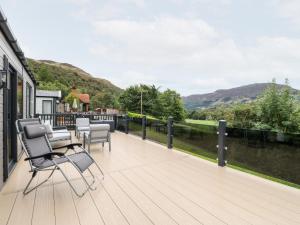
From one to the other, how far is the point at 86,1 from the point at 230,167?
11.6 m

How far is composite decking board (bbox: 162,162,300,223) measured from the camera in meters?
2.61

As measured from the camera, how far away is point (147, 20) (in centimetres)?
1681

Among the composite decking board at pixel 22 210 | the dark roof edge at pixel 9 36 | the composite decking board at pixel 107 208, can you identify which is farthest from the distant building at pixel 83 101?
the composite decking board at pixel 107 208

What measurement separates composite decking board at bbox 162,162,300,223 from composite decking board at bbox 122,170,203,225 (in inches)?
31.2

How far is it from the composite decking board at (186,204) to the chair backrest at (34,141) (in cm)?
177

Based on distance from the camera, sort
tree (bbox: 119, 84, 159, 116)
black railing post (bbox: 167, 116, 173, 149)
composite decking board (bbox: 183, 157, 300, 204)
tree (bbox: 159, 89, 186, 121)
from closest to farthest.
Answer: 1. composite decking board (bbox: 183, 157, 300, 204)
2. black railing post (bbox: 167, 116, 173, 149)
3. tree (bbox: 119, 84, 159, 116)
4. tree (bbox: 159, 89, 186, 121)

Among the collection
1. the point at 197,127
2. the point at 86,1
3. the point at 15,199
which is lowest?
the point at 15,199

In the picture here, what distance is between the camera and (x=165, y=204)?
2828 millimetres

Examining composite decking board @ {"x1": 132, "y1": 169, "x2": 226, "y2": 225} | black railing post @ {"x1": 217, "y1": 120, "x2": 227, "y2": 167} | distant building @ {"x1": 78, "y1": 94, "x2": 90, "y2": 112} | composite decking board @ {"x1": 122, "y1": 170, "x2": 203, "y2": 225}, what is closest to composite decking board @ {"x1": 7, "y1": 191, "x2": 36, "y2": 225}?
composite decking board @ {"x1": 122, "y1": 170, "x2": 203, "y2": 225}

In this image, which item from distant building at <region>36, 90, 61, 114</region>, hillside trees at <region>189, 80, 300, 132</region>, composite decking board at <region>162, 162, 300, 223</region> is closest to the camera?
composite decking board at <region>162, 162, 300, 223</region>

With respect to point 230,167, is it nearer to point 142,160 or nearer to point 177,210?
point 142,160

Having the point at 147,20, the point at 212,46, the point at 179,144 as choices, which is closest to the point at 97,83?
the point at 212,46

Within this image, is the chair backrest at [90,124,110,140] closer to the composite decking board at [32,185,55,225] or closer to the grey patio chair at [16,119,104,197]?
the grey patio chair at [16,119,104,197]

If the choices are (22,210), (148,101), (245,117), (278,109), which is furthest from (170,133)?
(148,101)
